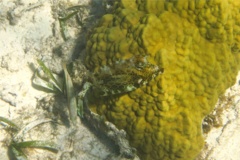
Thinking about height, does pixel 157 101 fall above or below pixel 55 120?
above

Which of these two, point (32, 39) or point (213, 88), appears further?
point (32, 39)

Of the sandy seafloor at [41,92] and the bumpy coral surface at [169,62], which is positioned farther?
the sandy seafloor at [41,92]

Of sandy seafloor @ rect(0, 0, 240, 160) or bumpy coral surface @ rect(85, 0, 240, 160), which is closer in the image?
bumpy coral surface @ rect(85, 0, 240, 160)

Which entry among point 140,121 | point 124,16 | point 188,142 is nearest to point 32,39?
point 124,16

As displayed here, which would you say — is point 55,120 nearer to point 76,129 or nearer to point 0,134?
point 76,129
